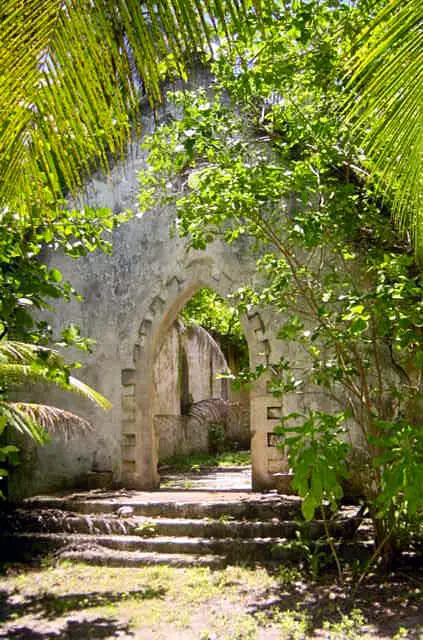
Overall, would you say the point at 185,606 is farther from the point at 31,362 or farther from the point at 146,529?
the point at 31,362

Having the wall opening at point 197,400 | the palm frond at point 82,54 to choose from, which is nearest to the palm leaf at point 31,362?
the palm frond at point 82,54

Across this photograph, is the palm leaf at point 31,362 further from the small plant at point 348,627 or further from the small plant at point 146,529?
the small plant at point 348,627

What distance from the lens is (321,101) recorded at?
547 centimetres

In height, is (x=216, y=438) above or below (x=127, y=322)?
below

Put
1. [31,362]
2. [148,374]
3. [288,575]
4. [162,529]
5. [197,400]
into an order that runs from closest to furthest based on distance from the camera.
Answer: [31,362]
[288,575]
[162,529]
[148,374]
[197,400]

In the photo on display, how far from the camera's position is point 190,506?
7027 mm

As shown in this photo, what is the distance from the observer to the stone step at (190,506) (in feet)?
22.1

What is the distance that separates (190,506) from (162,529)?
410 mm

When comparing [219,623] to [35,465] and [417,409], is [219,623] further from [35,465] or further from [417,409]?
[35,465]

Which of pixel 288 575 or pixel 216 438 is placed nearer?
pixel 288 575

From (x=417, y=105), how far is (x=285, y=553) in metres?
5.09

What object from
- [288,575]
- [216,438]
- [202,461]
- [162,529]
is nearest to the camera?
[288,575]

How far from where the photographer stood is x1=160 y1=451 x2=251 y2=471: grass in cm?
1268

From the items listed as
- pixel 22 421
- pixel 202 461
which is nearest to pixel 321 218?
pixel 22 421
